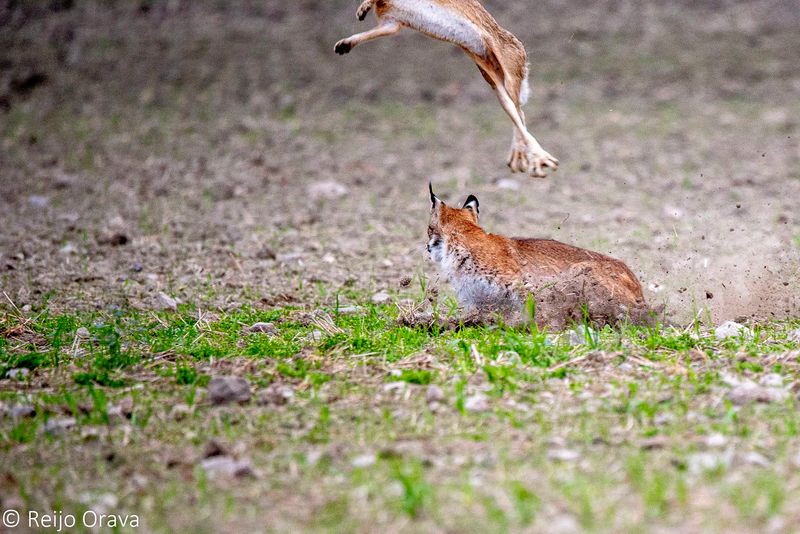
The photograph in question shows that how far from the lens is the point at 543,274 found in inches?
243

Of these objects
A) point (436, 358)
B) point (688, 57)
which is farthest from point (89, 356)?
point (688, 57)

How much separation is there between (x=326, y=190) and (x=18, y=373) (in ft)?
17.6

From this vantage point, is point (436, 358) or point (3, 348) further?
point (3, 348)

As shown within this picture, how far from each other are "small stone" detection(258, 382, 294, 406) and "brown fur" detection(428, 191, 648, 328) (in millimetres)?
1527

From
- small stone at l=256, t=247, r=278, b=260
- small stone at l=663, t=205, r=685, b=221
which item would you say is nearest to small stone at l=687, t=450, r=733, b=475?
small stone at l=256, t=247, r=278, b=260

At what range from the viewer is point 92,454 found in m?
4.48

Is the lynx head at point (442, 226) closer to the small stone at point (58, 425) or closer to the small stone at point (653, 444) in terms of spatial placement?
the small stone at point (653, 444)

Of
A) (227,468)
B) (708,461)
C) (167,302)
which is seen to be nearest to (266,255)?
(167,302)

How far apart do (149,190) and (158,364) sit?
5382 millimetres

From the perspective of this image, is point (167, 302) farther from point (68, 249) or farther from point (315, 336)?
point (68, 249)

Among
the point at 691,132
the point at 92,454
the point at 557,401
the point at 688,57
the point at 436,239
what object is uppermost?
the point at 688,57

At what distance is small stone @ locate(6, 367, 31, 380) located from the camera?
18.1 feet

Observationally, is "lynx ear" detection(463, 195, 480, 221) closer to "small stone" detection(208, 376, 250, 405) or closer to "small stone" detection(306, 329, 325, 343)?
"small stone" detection(306, 329, 325, 343)

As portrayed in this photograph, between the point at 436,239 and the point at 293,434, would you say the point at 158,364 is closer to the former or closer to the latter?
the point at 293,434
